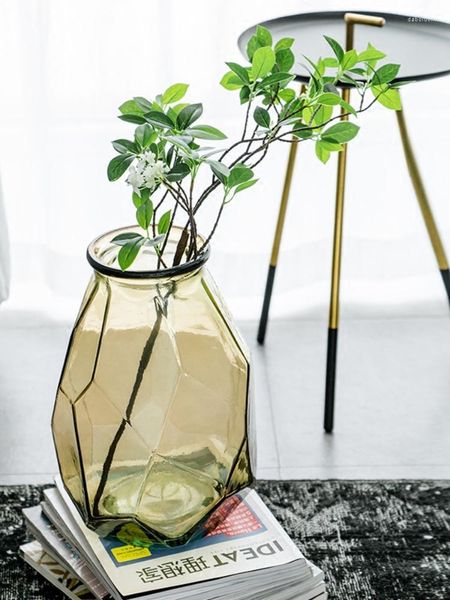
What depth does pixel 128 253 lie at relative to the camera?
1.08m

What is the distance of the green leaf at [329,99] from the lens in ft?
3.52

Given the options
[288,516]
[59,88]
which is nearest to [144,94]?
[59,88]

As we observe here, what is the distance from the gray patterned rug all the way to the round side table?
24cm

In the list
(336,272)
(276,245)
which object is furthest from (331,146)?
(276,245)

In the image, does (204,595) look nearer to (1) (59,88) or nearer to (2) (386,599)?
(2) (386,599)

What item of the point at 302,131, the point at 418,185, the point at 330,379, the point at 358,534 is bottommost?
the point at 358,534

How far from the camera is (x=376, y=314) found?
2221mm

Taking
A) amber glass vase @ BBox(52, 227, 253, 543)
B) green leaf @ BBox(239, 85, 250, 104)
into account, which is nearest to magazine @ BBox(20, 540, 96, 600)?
amber glass vase @ BBox(52, 227, 253, 543)

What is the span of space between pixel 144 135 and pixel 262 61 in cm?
15

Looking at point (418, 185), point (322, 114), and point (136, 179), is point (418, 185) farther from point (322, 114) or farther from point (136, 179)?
point (136, 179)

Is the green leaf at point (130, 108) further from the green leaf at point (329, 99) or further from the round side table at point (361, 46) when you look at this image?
the round side table at point (361, 46)

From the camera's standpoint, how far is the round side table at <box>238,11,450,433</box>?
165 centimetres

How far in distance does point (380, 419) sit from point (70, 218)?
2.68 ft

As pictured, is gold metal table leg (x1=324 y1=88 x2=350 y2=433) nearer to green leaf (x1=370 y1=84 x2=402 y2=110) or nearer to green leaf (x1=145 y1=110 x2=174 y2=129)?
green leaf (x1=370 y1=84 x2=402 y2=110)
